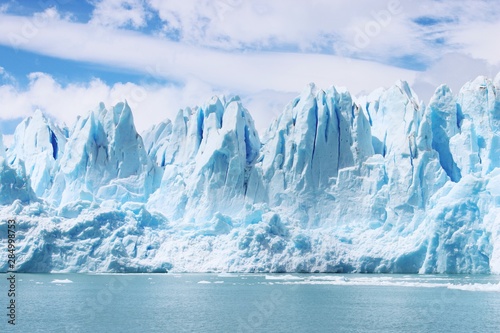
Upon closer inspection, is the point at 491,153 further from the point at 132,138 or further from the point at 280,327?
the point at 280,327

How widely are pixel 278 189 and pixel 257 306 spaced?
22519 mm

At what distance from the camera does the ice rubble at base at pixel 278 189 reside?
1534 inches

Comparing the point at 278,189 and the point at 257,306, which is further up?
the point at 278,189

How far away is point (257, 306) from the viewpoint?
24391 millimetres

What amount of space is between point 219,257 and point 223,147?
819cm

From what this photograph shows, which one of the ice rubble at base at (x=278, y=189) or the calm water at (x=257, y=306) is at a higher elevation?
the ice rubble at base at (x=278, y=189)

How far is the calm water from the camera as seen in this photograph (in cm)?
2000

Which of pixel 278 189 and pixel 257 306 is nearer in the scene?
pixel 257 306

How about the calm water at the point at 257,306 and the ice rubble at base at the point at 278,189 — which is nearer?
the calm water at the point at 257,306

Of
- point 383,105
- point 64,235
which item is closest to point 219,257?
point 64,235

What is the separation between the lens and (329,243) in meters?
41.3

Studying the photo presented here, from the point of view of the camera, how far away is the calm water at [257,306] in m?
20.0

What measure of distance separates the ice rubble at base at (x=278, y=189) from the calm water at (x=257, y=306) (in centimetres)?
415

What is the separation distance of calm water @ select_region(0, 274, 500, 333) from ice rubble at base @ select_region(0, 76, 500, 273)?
4.15 m
